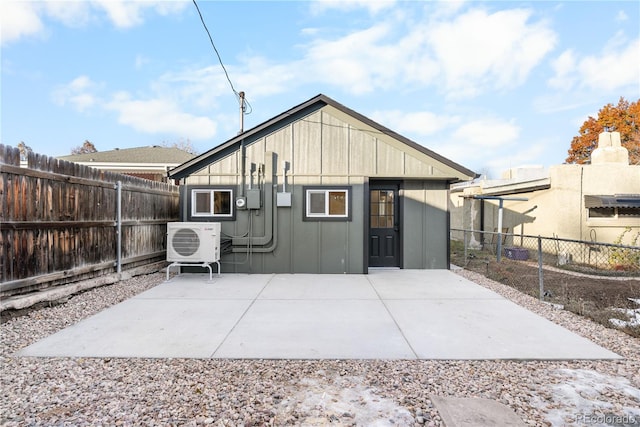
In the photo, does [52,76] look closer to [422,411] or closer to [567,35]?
[422,411]

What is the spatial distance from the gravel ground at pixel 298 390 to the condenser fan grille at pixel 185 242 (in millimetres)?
3116

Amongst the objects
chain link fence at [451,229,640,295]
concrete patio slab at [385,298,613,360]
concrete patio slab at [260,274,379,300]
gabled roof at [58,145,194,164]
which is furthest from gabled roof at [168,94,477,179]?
A: gabled roof at [58,145,194,164]

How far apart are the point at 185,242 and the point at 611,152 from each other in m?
13.1

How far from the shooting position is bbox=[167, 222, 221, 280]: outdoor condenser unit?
6059 mm

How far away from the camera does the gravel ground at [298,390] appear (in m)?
1.95

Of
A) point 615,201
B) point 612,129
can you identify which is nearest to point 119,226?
point 615,201

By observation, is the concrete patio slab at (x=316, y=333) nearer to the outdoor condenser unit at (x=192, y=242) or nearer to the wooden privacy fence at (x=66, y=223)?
the outdoor condenser unit at (x=192, y=242)

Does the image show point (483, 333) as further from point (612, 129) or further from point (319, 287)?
point (612, 129)

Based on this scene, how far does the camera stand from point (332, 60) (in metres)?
9.62

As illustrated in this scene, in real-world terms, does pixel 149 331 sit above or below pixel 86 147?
below

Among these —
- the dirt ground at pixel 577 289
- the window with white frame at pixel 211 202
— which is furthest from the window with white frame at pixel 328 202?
the dirt ground at pixel 577 289

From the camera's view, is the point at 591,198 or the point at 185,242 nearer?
the point at 185,242

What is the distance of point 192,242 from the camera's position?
6.07m

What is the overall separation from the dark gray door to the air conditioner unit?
3629 millimetres
